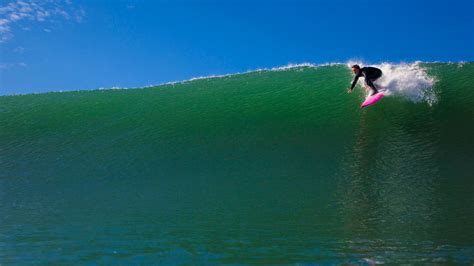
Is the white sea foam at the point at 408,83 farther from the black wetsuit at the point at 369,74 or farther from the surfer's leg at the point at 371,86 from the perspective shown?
the black wetsuit at the point at 369,74

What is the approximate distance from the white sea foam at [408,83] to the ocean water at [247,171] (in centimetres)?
3

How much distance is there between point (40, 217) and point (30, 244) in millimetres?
967

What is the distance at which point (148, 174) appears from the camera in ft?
20.8

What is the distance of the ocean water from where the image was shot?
144 inches

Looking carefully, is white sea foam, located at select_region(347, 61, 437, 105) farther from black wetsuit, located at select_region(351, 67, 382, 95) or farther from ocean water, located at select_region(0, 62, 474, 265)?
black wetsuit, located at select_region(351, 67, 382, 95)

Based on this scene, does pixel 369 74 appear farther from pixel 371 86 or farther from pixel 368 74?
pixel 371 86

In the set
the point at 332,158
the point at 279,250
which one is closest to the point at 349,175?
the point at 332,158

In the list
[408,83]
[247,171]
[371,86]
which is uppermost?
[408,83]

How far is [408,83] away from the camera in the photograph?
27.1ft

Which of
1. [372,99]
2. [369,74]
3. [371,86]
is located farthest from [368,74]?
[372,99]

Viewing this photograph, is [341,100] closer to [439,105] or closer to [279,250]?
[439,105]

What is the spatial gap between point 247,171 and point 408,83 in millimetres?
4011

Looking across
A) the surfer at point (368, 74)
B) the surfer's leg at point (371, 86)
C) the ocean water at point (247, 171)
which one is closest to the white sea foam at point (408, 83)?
the ocean water at point (247, 171)

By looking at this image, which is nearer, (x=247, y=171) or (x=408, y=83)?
(x=247, y=171)
